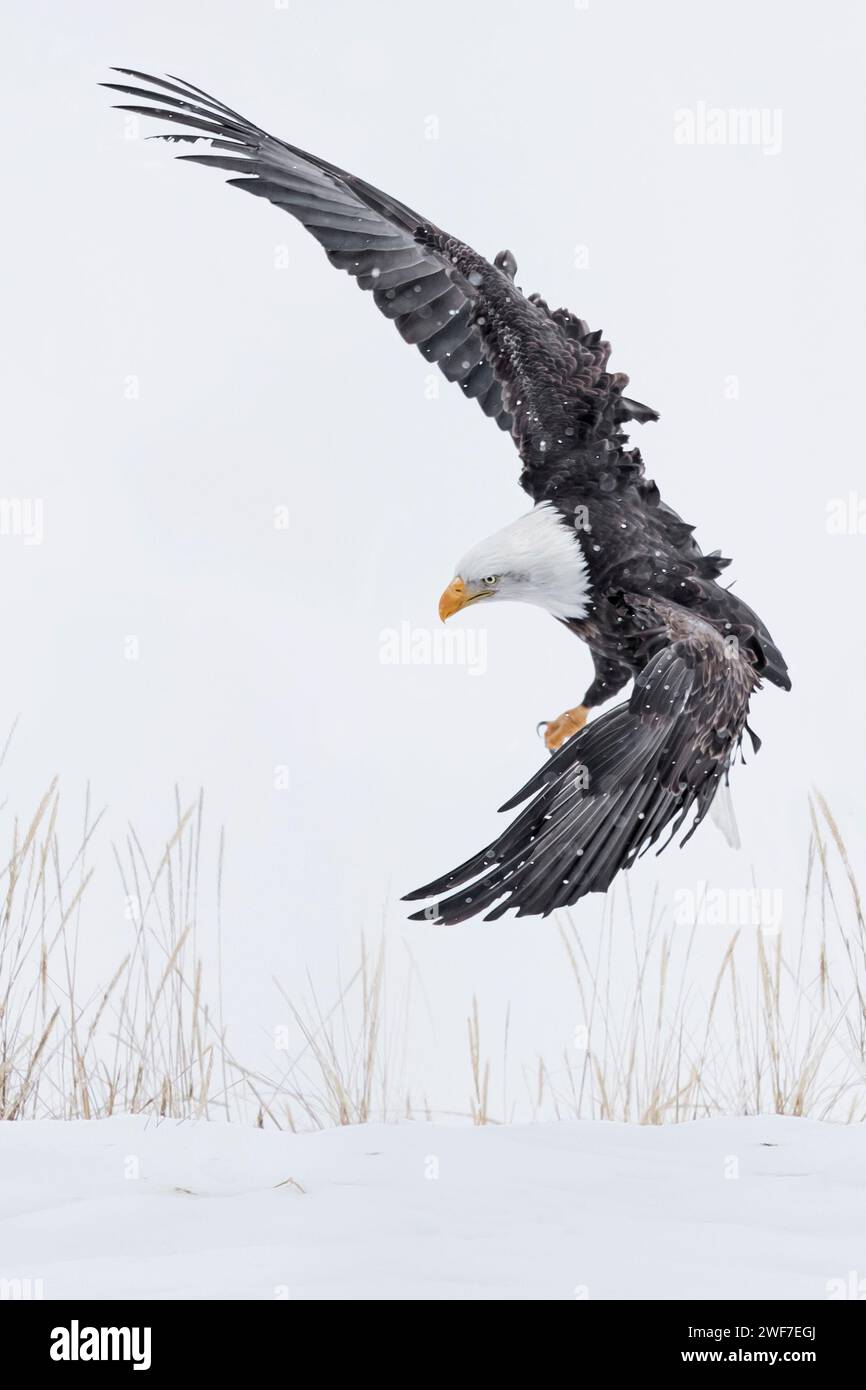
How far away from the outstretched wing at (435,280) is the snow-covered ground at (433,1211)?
220 cm

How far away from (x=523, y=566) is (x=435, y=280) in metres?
1.20

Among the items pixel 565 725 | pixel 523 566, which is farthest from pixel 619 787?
pixel 565 725

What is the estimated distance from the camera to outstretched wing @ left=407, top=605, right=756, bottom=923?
288cm

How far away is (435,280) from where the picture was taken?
4508 millimetres

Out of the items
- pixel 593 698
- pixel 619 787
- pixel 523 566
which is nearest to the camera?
pixel 619 787

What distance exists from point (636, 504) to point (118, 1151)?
101 inches

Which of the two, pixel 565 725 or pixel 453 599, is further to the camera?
pixel 565 725

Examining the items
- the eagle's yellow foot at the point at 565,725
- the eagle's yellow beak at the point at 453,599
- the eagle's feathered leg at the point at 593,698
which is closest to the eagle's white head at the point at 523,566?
the eagle's yellow beak at the point at 453,599

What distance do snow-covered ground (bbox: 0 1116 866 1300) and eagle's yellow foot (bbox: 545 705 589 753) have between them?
127 cm

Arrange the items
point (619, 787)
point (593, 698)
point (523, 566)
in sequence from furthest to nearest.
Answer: point (593, 698) → point (523, 566) → point (619, 787)

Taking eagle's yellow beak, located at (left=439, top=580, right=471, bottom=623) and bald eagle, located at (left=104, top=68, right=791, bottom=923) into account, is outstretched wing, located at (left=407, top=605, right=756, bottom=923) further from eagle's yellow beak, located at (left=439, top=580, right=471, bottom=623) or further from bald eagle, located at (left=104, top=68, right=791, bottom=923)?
eagle's yellow beak, located at (left=439, top=580, right=471, bottom=623)

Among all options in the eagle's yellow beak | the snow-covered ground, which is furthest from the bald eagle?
the snow-covered ground

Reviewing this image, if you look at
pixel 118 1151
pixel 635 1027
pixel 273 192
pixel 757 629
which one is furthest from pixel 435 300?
pixel 118 1151

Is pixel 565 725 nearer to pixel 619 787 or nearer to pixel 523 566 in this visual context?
pixel 523 566
